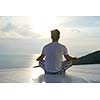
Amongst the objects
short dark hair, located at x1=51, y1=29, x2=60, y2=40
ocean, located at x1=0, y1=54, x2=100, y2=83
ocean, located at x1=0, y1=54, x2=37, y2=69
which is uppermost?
short dark hair, located at x1=51, y1=29, x2=60, y2=40

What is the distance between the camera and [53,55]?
4.71 metres

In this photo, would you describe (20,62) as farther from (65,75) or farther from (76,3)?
(76,3)

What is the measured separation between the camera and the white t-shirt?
466 centimetres

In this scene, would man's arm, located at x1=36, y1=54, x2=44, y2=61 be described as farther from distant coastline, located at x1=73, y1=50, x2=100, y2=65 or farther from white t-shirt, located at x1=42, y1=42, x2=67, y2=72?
distant coastline, located at x1=73, y1=50, x2=100, y2=65

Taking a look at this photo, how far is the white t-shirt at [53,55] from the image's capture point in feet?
15.3

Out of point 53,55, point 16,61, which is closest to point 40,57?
point 53,55

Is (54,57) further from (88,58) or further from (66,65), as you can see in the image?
(88,58)

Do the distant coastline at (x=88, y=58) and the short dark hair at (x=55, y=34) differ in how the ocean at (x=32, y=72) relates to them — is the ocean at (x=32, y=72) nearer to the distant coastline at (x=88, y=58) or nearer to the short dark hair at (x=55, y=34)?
the distant coastline at (x=88, y=58)

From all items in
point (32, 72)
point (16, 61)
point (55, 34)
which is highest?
point (55, 34)

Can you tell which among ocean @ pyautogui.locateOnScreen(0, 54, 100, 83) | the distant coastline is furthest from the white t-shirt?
the distant coastline

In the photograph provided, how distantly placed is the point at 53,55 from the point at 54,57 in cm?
3

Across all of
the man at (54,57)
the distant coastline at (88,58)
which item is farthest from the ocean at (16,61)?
the distant coastline at (88,58)

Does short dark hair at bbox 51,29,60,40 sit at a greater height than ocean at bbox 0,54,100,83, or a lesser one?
greater
